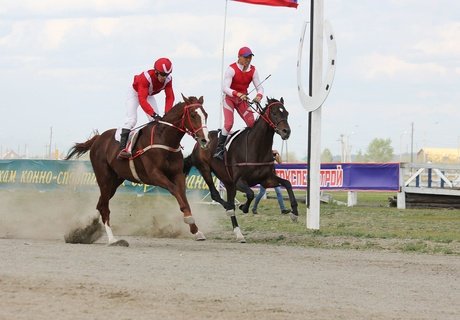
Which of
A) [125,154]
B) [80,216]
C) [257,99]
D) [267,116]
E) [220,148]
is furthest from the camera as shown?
[80,216]

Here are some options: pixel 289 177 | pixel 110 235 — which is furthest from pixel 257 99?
pixel 289 177

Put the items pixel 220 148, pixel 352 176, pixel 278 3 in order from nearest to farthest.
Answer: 1. pixel 220 148
2. pixel 278 3
3. pixel 352 176

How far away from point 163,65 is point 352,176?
17.5 m

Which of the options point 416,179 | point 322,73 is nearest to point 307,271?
point 322,73

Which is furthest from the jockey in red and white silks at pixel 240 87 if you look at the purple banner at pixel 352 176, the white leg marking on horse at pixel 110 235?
the purple banner at pixel 352 176

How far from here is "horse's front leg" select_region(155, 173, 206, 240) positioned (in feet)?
45.1

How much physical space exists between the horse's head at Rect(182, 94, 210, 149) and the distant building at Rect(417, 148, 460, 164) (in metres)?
102

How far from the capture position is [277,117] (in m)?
15.2

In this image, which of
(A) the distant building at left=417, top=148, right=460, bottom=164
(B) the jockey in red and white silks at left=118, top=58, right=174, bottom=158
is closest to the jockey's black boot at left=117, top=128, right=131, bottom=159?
(B) the jockey in red and white silks at left=118, top=58, right=174, bottom=158

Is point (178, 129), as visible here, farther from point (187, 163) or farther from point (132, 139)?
point (187, 163)

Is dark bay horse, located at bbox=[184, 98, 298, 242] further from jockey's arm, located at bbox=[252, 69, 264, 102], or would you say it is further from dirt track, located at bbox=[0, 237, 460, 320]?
dirt track, located at bbox=[0, 237, 460, 320]

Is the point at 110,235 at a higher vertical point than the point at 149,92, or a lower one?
lower

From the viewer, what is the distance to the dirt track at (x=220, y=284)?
8.00 metres

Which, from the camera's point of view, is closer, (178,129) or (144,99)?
(178,129)
